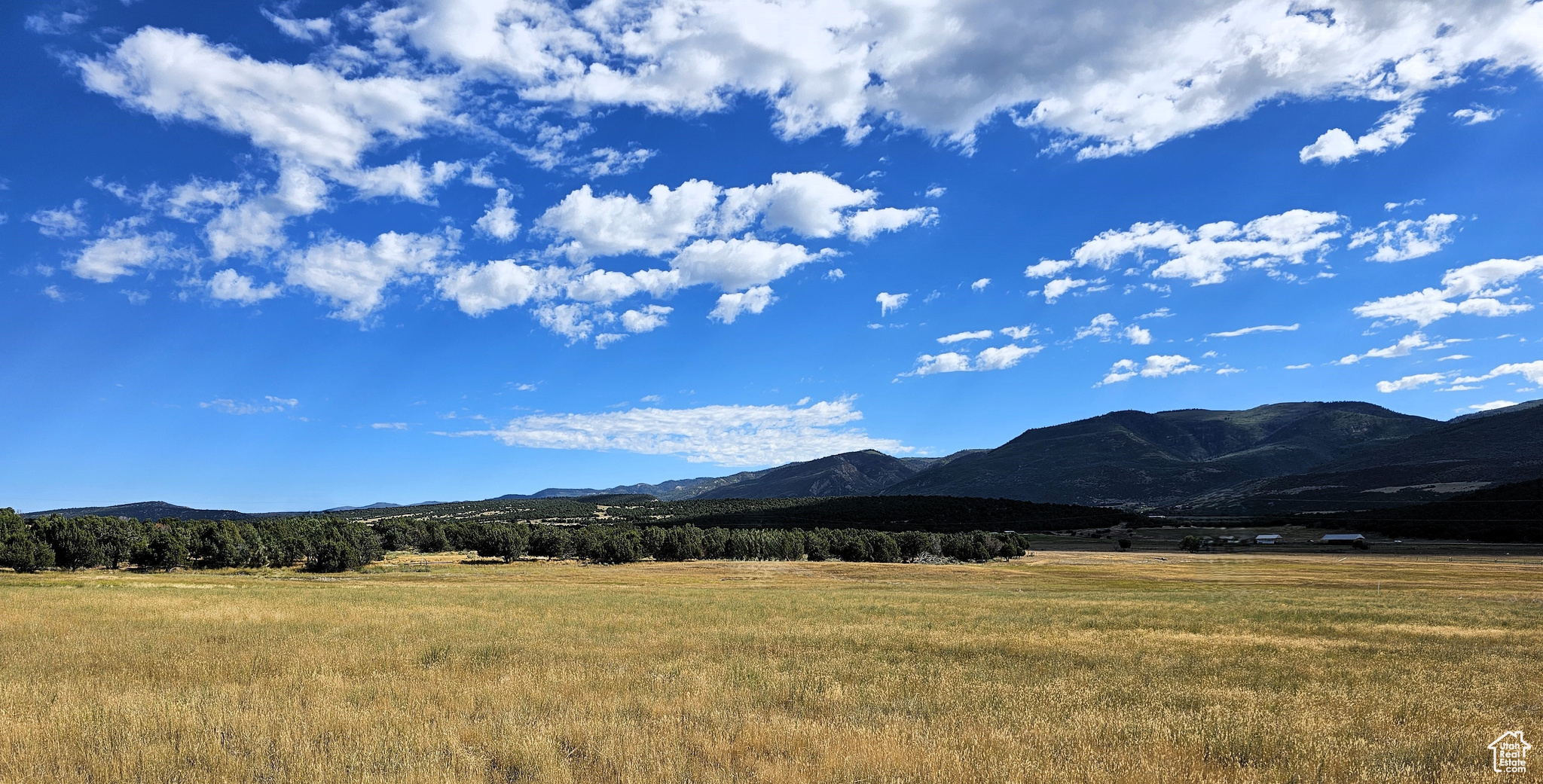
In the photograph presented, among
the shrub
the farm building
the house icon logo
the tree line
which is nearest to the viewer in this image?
the house icon logo

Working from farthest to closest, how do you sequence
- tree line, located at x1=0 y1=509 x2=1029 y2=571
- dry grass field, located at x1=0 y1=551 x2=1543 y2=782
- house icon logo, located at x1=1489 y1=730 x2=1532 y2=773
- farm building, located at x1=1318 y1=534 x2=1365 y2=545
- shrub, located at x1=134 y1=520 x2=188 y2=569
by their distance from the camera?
farm building, located at x1=1318 y1=534 x2=1365 y2=545, shrub, located at x1=134 y1=520 x2=188 y2=569, tree line, located at x1=0 y1=509 x2=1029 y2=571, house icon logo, located at x1=1489 y1=730 x2=1532 y2=773, dry grass field, located at x1=0 y1=551 x2=1543 y2=782

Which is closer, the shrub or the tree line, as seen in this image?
the tree line

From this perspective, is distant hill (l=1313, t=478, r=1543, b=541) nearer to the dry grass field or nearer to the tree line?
the tree line

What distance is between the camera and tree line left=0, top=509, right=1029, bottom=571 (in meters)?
77.4

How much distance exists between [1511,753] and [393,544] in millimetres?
143492

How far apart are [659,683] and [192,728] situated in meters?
7.03

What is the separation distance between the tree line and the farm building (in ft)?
175

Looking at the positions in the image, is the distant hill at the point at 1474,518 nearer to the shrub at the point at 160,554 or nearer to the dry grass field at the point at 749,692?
the dry grass field at the point at 749,692

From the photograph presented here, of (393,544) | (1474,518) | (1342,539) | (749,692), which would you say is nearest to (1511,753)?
(749,692)

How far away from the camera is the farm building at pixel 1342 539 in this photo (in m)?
115

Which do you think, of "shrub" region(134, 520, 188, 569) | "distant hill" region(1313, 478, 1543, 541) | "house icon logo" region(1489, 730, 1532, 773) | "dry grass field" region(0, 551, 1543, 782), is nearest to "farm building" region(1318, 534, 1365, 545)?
"distant hill" region(1313, 478, 1543, 541)

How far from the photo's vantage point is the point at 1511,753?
938 cm

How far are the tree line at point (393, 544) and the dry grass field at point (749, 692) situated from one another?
212 ft

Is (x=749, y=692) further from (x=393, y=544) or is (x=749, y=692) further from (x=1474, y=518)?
(x=1474, y=518)
